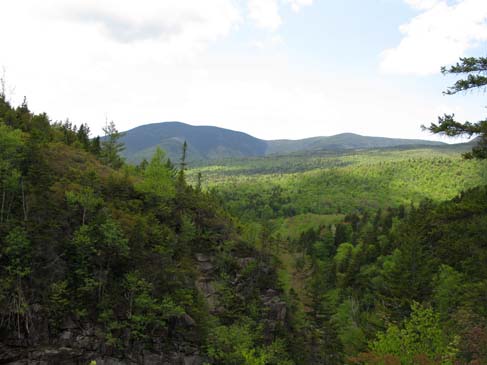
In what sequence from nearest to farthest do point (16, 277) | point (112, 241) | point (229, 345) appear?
point (16, 277) → point (112, 241) → point (229, 345)

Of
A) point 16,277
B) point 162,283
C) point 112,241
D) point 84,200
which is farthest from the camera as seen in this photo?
point 162,283

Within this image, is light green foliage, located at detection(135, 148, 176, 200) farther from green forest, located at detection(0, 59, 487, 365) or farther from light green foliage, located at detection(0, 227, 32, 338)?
light green foliage, located at detection(0, 227, 32, 338)

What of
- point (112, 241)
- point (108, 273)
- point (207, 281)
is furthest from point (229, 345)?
point (112, 241)

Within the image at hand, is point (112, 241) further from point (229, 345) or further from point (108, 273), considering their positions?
point (229, 345)

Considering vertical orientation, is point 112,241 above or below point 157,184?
below

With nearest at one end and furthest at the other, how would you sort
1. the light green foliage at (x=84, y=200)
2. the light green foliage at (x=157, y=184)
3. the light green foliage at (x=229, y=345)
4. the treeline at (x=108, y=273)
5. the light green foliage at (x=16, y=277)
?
the light green foliage at (x=16, y=277) < the treeline at (x=108, y=273) < the light green foliage at (x=84, y=200) < the light green foliage at (x=229, y=345) < the light green foliage at (x=157, y=184)

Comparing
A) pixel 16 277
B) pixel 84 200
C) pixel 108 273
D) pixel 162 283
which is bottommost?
pixel 162 283

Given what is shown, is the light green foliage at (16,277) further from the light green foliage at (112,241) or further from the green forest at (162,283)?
the light green foliage at (112,241)

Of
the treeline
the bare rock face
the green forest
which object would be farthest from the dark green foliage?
the bare rock face

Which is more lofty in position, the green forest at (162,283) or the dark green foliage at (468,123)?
the dark green foliage at (468,123)


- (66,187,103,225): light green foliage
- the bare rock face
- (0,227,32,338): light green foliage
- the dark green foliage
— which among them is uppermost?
the dark green foliage

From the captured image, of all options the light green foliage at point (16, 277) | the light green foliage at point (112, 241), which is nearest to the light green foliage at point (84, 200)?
the light green foliage at point (112, 241)

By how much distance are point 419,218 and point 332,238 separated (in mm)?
44282

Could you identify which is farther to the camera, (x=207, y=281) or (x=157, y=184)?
(x=157, y=184)
